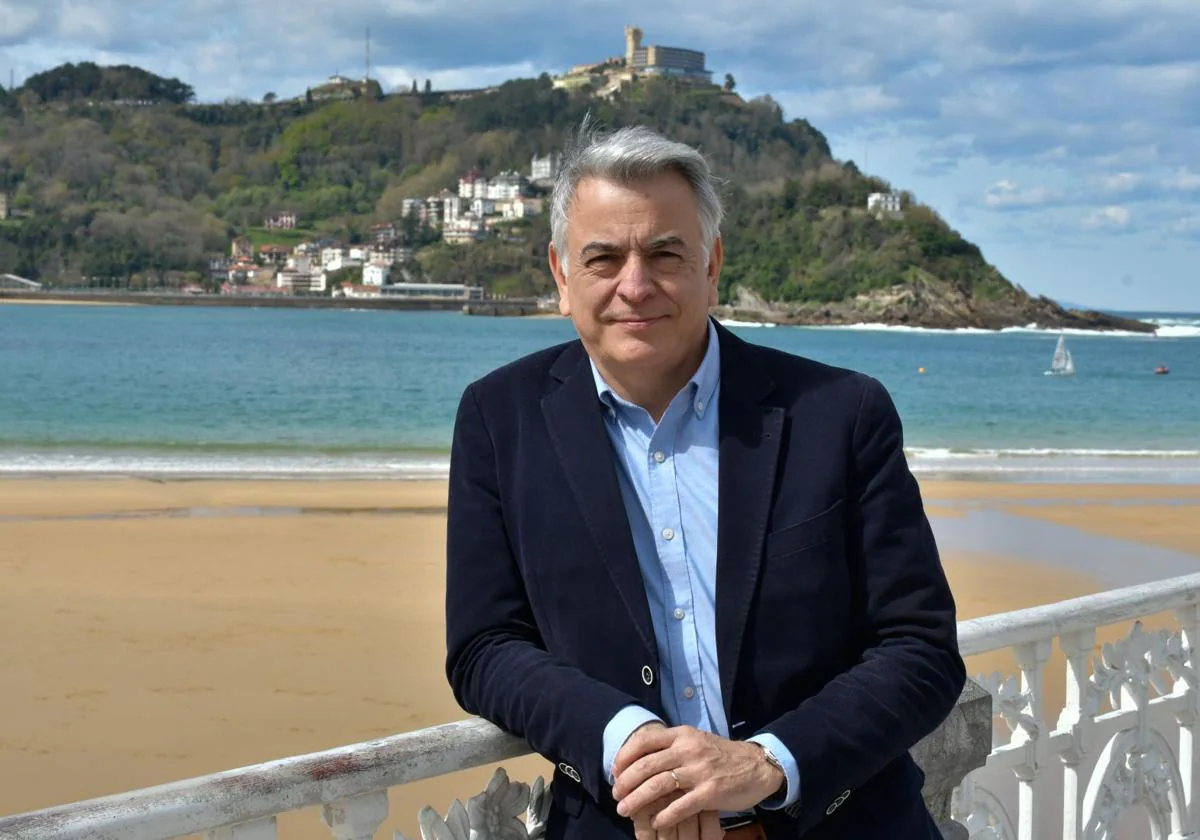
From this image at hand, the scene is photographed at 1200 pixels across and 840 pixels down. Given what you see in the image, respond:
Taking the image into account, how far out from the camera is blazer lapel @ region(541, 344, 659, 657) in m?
1.82

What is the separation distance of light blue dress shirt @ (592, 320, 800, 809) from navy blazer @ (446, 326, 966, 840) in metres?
0.03

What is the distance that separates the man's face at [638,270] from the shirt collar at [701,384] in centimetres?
3

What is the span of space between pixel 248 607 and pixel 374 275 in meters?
130

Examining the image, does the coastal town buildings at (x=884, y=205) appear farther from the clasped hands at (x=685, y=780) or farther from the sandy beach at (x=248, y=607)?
the clasped hands at (x=685, y=780)

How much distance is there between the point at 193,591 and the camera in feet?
33.2

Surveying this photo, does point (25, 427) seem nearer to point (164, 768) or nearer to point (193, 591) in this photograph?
point (193, 591)

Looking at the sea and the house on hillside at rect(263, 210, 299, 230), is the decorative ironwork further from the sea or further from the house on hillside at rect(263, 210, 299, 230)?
the house on hillside at rect(263, 210, 299, 230)

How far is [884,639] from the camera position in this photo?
74.0 inches

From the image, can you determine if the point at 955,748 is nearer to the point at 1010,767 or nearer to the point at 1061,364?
the point at 1010,767

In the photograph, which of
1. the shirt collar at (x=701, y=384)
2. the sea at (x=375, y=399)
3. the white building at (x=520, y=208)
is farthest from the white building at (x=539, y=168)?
the shirt collar at (x=701, y=384)

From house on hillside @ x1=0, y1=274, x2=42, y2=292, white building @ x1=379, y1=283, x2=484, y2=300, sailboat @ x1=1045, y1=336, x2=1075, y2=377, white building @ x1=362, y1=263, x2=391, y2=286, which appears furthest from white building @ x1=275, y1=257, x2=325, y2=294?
sailboat @ x1=1045, y1=336, x2=1075, y2=377

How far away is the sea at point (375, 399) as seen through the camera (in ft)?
A: 71.6

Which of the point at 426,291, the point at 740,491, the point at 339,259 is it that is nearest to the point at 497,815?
the point at 740,491

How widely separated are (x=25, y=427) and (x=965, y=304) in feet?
322
